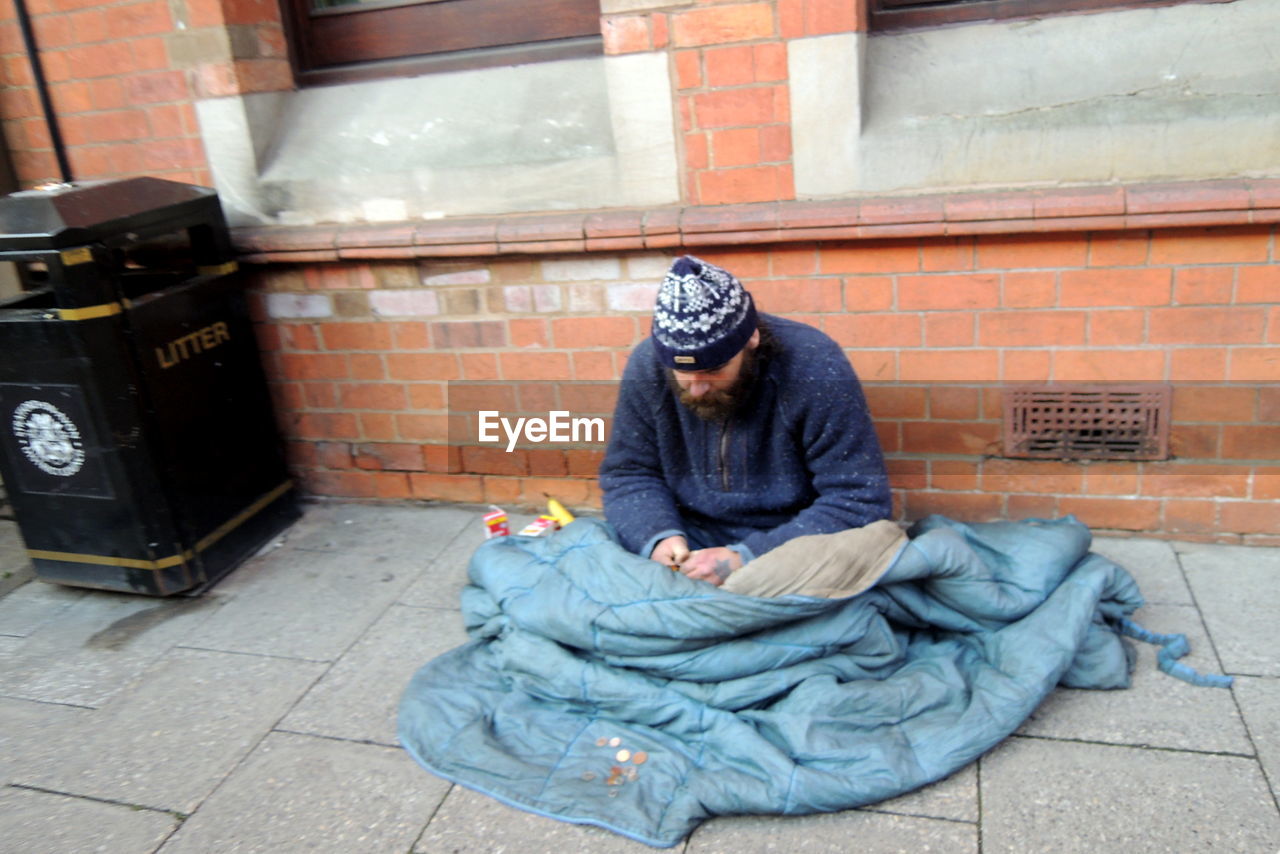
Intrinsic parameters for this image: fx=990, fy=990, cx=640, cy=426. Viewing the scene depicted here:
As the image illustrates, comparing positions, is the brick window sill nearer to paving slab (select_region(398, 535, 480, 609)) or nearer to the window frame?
the window frame

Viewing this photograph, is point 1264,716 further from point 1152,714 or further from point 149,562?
point 149,562

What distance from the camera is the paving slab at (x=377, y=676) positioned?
2.84 meters

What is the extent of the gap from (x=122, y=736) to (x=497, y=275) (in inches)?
77.2

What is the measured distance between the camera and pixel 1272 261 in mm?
3021

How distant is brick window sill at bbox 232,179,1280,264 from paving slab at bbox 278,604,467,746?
53.4 inches

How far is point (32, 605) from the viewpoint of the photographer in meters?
3.66

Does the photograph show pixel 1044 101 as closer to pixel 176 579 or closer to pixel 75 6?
pixel 176 579

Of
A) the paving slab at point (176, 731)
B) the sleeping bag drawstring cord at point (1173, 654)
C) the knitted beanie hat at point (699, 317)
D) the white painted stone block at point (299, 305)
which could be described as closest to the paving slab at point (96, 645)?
the paving slab at point (176, 731)

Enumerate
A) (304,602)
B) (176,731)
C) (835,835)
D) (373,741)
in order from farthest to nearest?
(304,602) < (176,731) < (373,741) < (835,835)

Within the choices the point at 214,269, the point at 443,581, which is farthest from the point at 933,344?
the point at 214,269

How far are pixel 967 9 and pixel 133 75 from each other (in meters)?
3.18

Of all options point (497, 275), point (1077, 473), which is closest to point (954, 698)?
point (1077, 473)

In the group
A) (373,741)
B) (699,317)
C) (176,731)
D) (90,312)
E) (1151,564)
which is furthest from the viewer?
(1151,564)

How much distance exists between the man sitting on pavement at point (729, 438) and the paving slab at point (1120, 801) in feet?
2.49
